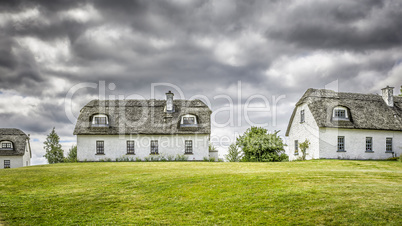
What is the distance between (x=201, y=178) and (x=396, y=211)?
873 centimetres

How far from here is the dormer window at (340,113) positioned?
31328mm

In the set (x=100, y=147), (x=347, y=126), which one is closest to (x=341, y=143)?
(x=347, y=126)

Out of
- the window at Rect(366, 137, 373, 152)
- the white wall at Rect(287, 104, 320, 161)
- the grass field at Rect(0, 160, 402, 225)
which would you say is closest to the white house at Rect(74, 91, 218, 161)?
the white wall at Rect(287, 104, 320, 161)

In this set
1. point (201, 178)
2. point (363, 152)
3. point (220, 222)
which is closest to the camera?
point (220, 222)

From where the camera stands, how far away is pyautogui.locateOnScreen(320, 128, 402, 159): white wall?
3017cm

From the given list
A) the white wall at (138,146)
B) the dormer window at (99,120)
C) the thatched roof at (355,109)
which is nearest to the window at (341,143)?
the thatched roof at (355,109)

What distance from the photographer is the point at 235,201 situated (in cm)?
1142

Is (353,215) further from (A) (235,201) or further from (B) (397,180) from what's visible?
(B) (397,180)

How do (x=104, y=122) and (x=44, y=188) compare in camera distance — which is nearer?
(x=44, y=188)

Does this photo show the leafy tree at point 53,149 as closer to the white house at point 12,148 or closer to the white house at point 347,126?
the white house at point 12,148

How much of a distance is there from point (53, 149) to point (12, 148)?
5423 mm

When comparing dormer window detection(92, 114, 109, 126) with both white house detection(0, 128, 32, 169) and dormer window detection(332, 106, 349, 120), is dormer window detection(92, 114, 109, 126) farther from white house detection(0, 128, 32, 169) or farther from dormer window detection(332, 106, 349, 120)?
dormer window detection(332, 106, 349, 120)

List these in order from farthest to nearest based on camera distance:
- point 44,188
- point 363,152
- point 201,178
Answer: point 363,152, point 201,178, point 44,188

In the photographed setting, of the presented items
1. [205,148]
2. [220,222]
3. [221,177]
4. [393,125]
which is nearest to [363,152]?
[393,125]
